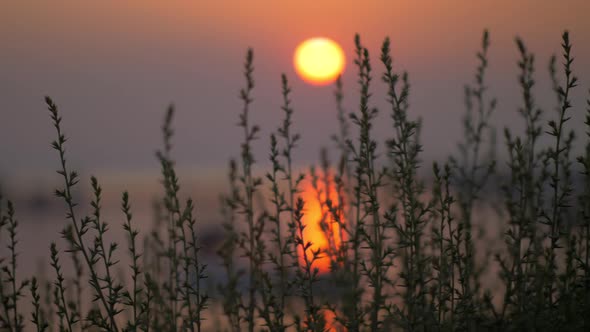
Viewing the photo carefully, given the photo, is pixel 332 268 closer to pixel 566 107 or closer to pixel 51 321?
pixel 566 107

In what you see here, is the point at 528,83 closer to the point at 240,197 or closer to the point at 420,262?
the point at 420,262

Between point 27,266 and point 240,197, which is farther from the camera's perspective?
point 27,266

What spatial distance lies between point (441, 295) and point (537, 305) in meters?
0.53

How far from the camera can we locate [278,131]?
4.42 m

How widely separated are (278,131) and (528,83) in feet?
5.42

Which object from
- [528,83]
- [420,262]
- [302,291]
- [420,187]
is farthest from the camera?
[420,187]

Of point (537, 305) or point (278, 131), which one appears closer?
point (537, 305)

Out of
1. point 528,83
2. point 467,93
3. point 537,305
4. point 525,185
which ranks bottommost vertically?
point 537,305

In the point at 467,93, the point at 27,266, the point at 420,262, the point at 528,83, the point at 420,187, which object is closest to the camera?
the point at 420,262

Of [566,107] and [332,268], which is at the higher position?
[566,107]

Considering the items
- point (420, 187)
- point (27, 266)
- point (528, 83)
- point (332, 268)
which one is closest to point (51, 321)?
point (332, 268)

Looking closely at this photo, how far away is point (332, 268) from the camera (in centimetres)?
446

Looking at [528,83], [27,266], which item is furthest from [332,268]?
[27,266]

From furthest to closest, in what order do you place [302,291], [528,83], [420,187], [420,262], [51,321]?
[51,321] < [420,187] < [528,83] < [302,291] < [420,262]
